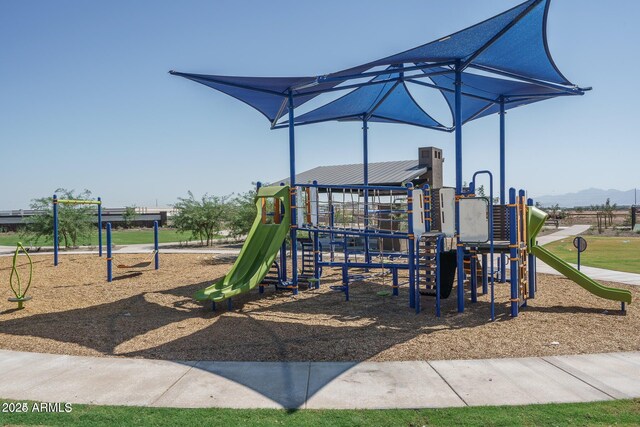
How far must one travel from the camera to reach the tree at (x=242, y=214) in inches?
1064

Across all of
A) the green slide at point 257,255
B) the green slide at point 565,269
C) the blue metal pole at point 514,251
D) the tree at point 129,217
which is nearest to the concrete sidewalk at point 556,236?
the green slide at point 565,269

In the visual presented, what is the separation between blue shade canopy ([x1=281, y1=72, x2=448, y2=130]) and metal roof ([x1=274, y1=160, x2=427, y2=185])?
22.2ft

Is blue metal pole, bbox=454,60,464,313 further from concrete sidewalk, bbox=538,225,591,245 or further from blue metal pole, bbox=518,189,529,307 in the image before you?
concrete sidewalk, bbox=538,225,591,245

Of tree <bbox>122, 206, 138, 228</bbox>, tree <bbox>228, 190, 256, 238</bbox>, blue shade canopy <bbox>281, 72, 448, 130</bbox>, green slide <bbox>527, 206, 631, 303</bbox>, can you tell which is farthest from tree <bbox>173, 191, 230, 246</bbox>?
tree <bbox>122, 206, 138, 228</bbox>

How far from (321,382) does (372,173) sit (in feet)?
73.5

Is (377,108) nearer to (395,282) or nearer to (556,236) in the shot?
(395,282)

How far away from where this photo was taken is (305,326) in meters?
8.98

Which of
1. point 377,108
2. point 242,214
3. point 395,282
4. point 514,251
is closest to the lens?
point 514,251

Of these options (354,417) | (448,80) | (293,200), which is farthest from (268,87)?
(354,417)

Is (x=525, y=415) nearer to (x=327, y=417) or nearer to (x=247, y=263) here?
(x=327, y=417)

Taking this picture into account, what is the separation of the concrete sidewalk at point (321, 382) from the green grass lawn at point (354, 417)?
18 centimetres

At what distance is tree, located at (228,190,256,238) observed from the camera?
2703 centimetres

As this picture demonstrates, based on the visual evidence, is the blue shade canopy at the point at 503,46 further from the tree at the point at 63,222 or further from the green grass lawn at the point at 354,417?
the tree at the point at 63,222

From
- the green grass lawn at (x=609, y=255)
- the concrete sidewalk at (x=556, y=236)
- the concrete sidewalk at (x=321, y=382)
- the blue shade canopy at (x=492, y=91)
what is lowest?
the concrete sidewalk at (x=321, y=382)
